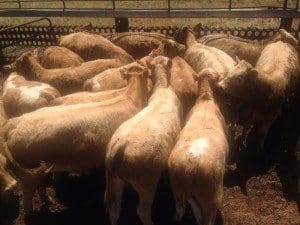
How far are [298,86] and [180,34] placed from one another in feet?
11.3

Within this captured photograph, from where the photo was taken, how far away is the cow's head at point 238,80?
7.74 metres

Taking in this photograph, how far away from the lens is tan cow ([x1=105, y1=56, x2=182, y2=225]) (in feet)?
17.9

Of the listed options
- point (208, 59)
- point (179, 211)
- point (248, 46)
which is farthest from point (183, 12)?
point (179, 211)

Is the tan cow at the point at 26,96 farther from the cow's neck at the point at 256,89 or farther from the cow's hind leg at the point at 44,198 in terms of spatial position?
the cow's neck at the point at 256,89

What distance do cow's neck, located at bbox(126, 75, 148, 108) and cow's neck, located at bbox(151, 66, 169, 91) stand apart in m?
0.25

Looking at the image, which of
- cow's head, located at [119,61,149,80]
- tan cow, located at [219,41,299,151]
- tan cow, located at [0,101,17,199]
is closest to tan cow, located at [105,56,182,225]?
cow's head, located at [119,61,149,80]

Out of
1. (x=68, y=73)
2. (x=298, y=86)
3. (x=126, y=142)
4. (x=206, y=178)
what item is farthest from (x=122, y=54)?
(x=206, y=178)

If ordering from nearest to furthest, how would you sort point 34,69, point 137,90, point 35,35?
point 137,90
point 34,69
point 35,35

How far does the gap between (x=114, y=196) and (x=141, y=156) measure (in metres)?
0.95

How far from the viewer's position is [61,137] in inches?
240

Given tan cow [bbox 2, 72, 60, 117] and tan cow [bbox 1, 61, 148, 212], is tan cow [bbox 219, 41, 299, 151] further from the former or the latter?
tan cow [bbox 2, 72, 60, 117]

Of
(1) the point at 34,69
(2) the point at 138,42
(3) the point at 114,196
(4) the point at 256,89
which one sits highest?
(2) the point at 138,42

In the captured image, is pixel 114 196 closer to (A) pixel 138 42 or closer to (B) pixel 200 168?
(B) pixel 200 168

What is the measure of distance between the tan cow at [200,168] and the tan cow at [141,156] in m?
0.21
